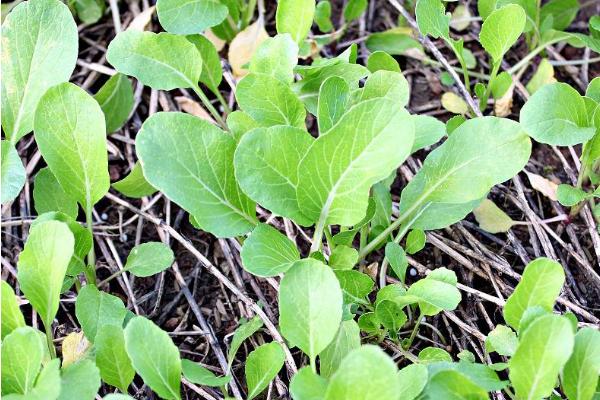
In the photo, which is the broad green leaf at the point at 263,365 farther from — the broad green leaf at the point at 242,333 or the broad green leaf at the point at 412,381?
the broad green leaf at the point at 412,381

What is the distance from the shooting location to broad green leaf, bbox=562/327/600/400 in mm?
896

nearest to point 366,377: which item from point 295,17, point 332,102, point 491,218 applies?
point 332,102

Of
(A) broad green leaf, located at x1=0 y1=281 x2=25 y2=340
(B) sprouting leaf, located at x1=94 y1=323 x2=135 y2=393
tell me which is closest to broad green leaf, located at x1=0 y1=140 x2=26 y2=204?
(A) broad green leaf, located at x1=0 y1=281 x2=25 y2=340

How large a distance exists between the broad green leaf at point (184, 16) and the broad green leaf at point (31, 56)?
0.17 m

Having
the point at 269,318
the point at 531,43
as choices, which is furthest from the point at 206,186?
the point at 531,43

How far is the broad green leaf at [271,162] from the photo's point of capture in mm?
990

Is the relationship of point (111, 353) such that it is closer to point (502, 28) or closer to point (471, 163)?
point (471, 163)

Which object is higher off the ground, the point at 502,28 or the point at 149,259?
the point at 502,28

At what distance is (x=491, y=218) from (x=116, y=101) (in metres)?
0.73

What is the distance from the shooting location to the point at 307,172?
1.01m

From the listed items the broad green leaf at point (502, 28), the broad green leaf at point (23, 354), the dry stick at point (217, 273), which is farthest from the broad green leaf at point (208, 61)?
the broad green leaf at point (23, 354)

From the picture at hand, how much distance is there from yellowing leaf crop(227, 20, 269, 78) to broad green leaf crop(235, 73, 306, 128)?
0.33 metres

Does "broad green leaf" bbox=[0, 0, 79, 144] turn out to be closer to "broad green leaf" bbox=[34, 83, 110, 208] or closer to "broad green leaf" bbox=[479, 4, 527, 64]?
"broad green leaf" bbox=[34, 83, 110, 208]

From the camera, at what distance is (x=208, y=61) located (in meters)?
1.33
